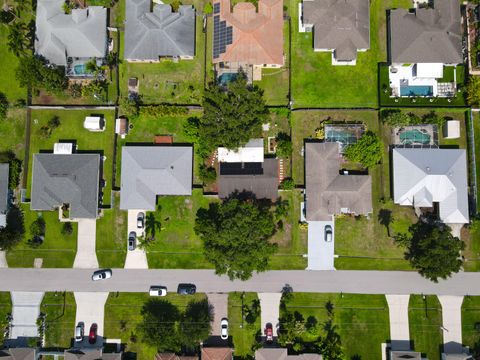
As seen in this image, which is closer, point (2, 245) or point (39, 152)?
point (2, 245)

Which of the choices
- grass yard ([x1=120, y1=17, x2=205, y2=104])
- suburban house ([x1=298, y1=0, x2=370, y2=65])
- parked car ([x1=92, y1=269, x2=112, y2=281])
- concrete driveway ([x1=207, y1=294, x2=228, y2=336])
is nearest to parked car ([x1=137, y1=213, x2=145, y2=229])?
parked car ([x1=92, y1=269, x2=112, y2=281])

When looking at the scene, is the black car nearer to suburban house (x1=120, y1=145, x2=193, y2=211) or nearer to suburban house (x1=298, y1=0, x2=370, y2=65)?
suburban house (x1=120, y1=145, x2=193, y2=211)

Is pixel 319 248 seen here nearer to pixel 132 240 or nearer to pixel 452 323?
A: pixel 452 323

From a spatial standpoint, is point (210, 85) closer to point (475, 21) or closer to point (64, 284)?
point (64, 284)

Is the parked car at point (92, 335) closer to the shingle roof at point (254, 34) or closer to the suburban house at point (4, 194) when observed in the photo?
the suburban house at point (4, 194)

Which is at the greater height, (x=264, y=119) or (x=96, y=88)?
(x=96, y=88)

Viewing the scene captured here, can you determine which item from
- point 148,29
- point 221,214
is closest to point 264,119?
point 221,214

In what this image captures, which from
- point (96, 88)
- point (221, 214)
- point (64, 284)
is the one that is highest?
point (96, 88)

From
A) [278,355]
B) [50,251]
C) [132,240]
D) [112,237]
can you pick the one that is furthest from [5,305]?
[278,355]
